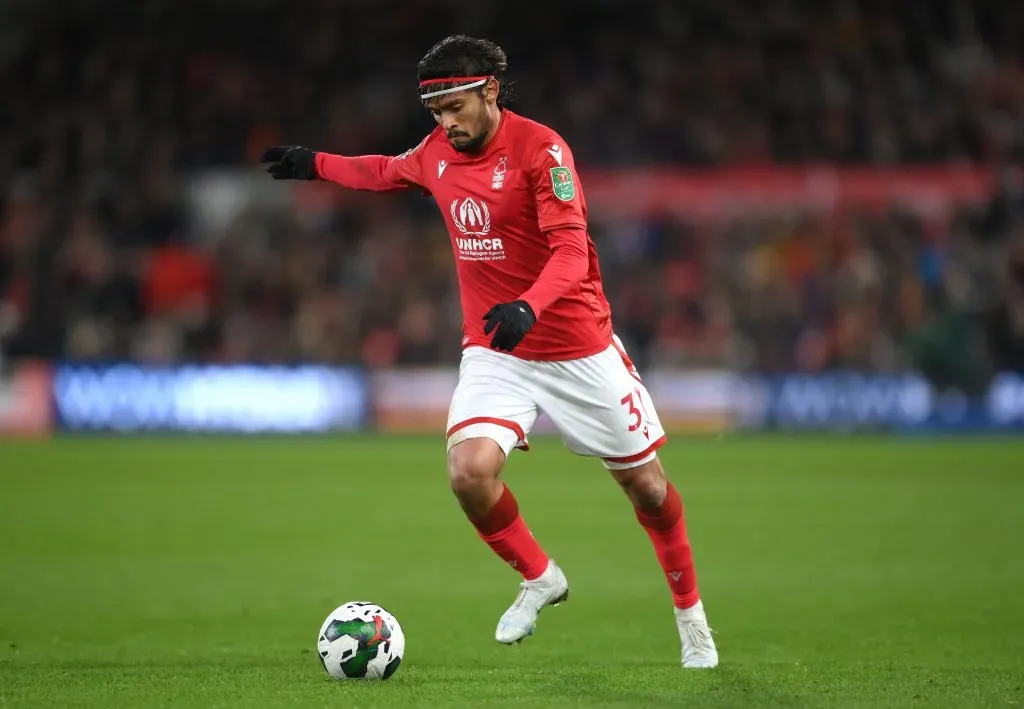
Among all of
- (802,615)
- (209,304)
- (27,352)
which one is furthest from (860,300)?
(802,615)

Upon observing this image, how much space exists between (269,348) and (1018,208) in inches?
432

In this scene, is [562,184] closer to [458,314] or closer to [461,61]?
[461,61]

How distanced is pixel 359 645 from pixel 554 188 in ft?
6.62

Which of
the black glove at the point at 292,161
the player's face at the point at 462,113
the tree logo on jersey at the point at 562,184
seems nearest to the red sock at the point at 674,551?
the tree logo on jersey at the point at 562,184

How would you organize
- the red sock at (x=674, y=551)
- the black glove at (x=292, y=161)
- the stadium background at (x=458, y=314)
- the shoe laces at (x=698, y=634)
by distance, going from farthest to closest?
the stadium background at (x=458, y=314) < the black glove at (x=292, y=161) < the red sock at (x=674, y=551) < the shoe laces at (x=698, y=634)

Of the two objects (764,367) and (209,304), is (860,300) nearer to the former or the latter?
(764,367)

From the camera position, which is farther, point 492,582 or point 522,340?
point 492,582

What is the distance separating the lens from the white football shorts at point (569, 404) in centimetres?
636

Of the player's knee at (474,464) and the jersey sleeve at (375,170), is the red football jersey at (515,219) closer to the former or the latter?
the jersey sleeve at (375,170)

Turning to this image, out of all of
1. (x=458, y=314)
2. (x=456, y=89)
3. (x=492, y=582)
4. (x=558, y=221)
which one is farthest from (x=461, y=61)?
(x=458, y=314)

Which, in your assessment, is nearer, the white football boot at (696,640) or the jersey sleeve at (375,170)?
the white football boot at (696,640)

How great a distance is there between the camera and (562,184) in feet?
20.2

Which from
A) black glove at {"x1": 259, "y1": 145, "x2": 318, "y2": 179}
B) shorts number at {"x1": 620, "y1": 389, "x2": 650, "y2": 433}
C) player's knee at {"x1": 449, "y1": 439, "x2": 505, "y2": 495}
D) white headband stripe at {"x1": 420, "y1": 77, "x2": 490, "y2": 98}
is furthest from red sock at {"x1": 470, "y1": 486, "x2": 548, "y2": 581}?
black glove at {"x1": 259, "y1": 145, "x2": 318, "y2": 179}

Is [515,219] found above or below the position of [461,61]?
below
